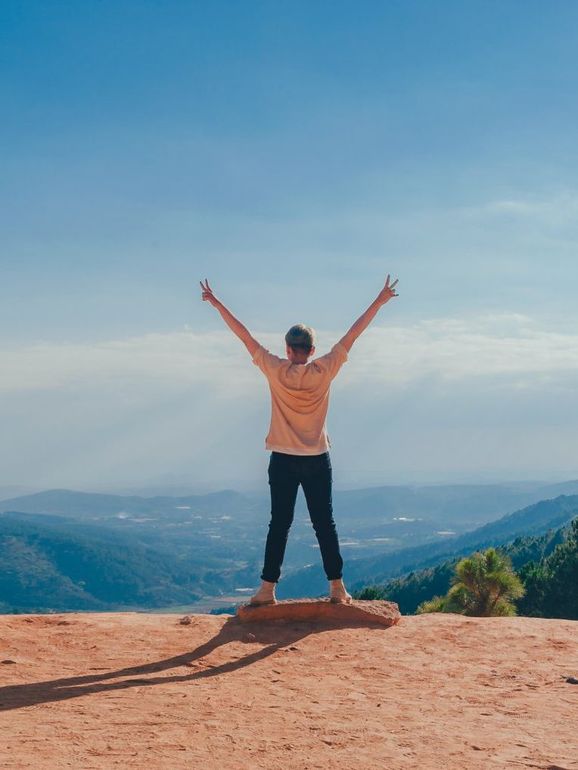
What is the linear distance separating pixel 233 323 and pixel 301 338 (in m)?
0.84

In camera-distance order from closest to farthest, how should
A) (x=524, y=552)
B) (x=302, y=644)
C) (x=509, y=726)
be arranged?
(x=509, y=726)
(x=302, y=644)
(x=524, y=552)

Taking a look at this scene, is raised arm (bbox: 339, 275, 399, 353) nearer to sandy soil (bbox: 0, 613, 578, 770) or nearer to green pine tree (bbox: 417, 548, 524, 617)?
sandy soil (bbox: 0, 613, 578, 770)

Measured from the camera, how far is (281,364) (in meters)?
8.57

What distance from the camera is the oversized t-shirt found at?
8.50 meters

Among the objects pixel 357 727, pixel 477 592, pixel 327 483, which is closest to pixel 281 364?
pixel 327 483

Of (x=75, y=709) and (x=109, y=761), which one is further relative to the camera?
(x=75, y=709)

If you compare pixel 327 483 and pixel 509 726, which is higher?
pixel 327 483

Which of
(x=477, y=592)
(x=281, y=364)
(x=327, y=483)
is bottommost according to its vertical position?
(x=477, y=592)

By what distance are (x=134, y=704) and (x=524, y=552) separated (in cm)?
9455

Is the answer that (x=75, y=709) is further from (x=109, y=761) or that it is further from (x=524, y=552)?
(x=524, y=552)

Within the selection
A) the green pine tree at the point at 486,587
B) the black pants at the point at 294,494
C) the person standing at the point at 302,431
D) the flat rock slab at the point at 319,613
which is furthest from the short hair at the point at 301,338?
the green pine tree at the point at 486,587

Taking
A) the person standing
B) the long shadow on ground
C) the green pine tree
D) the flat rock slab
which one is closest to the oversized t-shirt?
the person standing

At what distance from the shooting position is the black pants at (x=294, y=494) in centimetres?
852

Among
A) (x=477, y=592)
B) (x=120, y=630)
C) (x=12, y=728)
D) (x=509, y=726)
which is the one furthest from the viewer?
(x=477, y=592)
